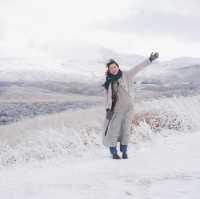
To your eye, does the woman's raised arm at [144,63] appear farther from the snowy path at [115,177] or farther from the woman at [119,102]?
the snowy path at [115,177]

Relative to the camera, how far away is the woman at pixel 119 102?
31.1 feet

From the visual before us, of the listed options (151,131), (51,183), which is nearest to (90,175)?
(51,183)

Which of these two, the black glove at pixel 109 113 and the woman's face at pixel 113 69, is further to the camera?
the black glove at pixel 109 113

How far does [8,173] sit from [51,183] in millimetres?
2031

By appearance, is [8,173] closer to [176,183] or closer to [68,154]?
[68,154]

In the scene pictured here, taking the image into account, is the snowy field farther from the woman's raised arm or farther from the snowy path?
the woman's raised arm

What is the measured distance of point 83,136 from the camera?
1230cm

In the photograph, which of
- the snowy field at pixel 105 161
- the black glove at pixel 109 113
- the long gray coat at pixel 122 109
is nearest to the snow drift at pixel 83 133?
the snowy field at pixel 105 161

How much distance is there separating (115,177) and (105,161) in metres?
1.59

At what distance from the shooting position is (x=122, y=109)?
9633mm

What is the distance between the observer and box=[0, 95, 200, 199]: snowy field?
681 cm

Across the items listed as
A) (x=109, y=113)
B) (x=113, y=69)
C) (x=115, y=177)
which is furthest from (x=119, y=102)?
(x=115, y=177)

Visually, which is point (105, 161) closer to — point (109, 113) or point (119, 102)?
point (109, 113)

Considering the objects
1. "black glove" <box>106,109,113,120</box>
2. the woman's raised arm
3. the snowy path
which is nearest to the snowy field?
the snowy path
